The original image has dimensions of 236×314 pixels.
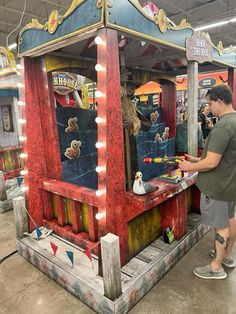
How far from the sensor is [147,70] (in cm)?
442

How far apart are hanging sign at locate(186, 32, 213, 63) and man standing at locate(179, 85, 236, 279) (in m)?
0.84

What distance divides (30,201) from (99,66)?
1880mm

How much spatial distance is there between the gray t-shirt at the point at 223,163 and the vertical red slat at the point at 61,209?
165 cm

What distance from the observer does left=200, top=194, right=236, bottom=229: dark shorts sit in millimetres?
2523

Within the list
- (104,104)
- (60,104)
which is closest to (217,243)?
(104,104)

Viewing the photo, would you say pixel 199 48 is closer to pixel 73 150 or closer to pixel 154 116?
pixel 154 116

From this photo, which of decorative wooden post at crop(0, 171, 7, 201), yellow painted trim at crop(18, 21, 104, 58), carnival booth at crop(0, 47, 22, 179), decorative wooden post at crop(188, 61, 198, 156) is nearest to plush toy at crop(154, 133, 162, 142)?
decorative wooden post at crop(188, 61, 198, 156)

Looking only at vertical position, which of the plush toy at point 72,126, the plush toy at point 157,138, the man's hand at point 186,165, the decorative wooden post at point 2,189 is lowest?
the decorative wooden post at point 2,189

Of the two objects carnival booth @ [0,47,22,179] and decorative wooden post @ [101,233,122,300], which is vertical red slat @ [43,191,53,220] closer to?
decorative wooden post @ [101,233,122,300]

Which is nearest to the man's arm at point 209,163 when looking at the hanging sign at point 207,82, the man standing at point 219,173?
the man standing at point 219,173

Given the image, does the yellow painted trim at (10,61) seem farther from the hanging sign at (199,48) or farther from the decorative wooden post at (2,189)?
the hanging sign at (199,48)

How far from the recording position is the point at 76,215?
2.96 m

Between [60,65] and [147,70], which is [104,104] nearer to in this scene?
[60,65]

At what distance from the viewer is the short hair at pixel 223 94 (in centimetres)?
242
